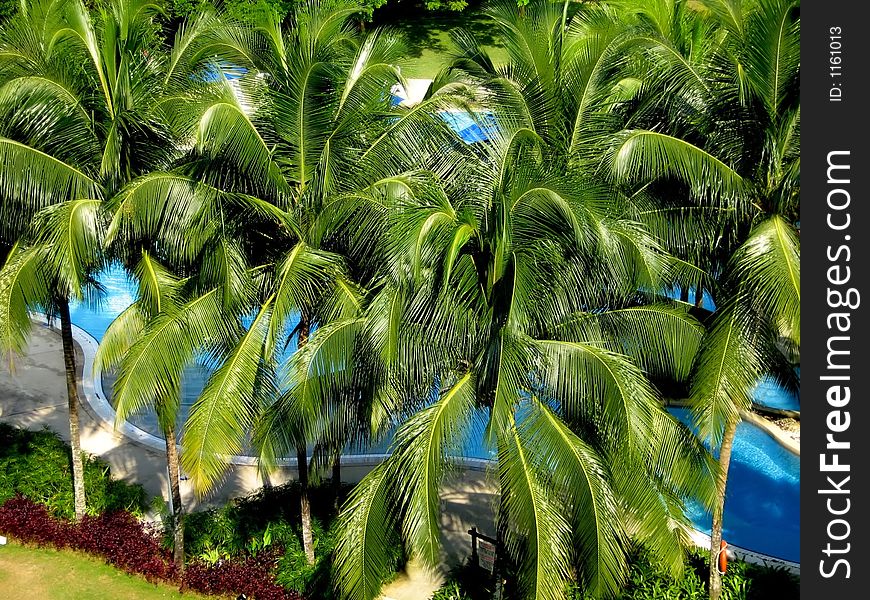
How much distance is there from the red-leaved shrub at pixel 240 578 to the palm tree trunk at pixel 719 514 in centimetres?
504

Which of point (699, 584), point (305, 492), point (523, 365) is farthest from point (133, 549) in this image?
point (699, 584)

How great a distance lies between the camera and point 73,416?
1472 cm

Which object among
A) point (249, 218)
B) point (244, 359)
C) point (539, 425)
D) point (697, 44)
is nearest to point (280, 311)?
point (244, 359)

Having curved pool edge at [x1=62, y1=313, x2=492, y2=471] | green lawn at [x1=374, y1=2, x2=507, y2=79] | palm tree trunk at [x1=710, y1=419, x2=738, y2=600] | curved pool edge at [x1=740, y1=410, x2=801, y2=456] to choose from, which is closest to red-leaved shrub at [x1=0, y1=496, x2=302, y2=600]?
curved pool edge at [x1=62, y1=313, x2=492, y2=471]

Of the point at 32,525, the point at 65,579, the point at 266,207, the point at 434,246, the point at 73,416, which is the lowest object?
the point at 65,579

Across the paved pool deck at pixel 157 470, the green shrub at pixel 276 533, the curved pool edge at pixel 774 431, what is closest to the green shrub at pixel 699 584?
the paved pool deck at pixel 157 470

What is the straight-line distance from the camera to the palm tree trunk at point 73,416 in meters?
14.5

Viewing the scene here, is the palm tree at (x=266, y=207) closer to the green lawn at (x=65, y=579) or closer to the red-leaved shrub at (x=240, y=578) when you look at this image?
the red-leaved shrub at (x=240, y=578)

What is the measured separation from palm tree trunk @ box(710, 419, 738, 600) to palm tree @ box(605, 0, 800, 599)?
3 centimetres

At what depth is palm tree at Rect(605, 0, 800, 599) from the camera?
10.4m

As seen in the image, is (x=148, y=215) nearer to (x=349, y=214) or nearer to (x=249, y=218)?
(x=249, y=218)

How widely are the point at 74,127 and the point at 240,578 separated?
6040 mm

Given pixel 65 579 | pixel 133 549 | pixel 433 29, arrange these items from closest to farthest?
1. pixel 65 579
2. pixel 133 549
3. pixel 433 29

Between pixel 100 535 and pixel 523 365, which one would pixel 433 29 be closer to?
pixel 100 535
